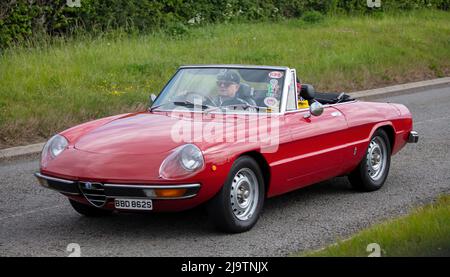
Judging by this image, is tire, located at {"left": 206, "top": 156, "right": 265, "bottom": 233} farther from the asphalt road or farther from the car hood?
the car hood

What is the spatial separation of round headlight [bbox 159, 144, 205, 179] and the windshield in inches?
48.0

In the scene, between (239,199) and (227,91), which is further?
(227,91)

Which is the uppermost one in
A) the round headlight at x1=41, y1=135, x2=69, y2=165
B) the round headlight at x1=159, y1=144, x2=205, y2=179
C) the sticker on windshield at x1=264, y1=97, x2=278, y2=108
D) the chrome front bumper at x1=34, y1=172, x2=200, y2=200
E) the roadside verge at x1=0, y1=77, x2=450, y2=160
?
the sticker on windshield at x1=264, y1=97, x2=278, y2=108

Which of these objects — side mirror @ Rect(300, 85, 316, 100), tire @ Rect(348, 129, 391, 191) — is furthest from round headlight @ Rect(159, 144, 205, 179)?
tire @ Rect(348, 129, 391, 191)

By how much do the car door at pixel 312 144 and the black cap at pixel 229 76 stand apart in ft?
1.71

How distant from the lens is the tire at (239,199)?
6957 mm

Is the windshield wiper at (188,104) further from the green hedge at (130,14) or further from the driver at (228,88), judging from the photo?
the green hedge at (130,14)

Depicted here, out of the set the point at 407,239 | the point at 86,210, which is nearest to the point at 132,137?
the point at 86,210

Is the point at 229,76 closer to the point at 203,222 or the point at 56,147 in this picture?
the point at 203,222

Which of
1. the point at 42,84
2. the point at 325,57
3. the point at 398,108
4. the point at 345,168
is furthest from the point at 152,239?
the point at 325,57

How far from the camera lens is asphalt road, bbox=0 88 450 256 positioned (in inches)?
268

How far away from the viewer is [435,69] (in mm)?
20547

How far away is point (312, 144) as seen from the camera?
7.96 meters

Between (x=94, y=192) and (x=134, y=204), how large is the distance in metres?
0.36
